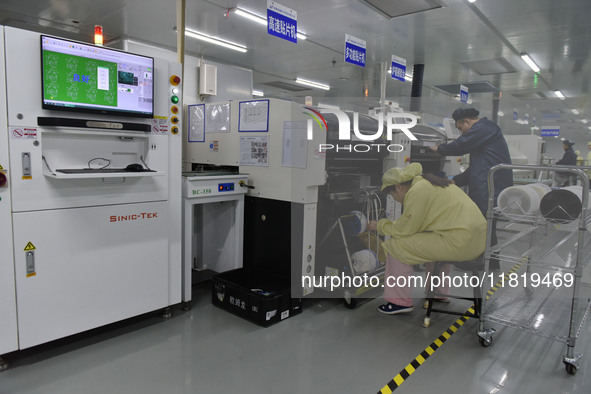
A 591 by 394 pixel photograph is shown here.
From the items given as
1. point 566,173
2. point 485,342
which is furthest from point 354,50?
point 485,342

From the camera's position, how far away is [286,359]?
2.42 m

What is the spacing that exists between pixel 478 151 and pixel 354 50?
9.91 ft

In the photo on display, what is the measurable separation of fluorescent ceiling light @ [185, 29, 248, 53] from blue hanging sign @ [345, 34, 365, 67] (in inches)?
106

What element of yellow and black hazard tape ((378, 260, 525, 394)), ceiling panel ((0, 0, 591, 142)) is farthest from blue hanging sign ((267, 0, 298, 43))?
yellow and black hazard tape ((378, 260, 525, 394))

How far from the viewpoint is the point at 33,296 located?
221 centimetres

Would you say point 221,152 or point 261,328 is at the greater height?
point 221,152

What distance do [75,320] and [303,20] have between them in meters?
→ 4.97

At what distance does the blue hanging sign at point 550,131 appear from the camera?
2649mm

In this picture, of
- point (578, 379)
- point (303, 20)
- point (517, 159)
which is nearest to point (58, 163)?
point (517, 159)

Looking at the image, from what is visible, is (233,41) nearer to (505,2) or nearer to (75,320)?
(505,2)

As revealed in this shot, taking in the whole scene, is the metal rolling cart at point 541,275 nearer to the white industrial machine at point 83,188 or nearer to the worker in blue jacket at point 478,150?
the worker in blue jacket at point 478,150

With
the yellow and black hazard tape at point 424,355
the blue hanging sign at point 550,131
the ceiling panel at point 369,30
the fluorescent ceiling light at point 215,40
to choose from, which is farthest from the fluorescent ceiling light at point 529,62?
the yellow and black hazard tape at point 424,355

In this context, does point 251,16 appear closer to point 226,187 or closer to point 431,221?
point 226,187

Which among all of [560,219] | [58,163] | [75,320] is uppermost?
[58,163]
